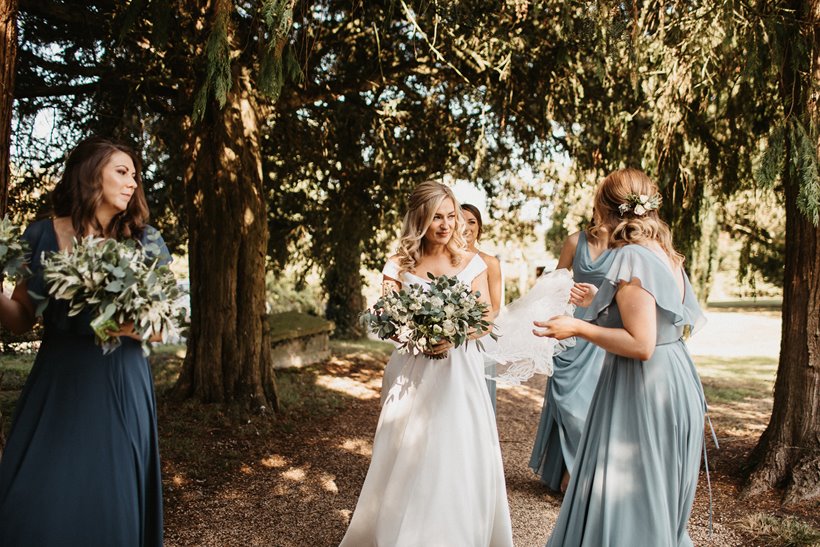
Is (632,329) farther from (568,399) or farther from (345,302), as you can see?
(345,302)

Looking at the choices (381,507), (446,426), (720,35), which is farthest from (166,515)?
(720,35)

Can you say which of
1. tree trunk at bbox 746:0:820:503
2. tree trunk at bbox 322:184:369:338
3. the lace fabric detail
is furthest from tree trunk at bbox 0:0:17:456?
tree trunk at bbox 322:184:369:338

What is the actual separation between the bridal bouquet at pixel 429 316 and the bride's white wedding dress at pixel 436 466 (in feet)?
1.19

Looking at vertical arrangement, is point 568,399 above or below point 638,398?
below

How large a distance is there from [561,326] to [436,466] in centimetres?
130

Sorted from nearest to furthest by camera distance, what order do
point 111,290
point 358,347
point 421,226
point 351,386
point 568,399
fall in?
point 111,290, point 421,226, point 568,399, point 351,386, point 358,347

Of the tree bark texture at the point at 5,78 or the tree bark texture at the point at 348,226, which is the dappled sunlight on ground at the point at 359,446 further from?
the tree bark texture at the point at 5,78

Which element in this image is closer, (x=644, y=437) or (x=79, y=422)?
(x=79, y=422)

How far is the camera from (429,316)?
3912 mm

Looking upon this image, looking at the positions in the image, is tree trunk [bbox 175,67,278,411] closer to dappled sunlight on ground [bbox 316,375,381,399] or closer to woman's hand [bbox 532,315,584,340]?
dappled sunlight on ground [bbox 316,375,381,399]

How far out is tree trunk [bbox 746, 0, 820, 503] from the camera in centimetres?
548

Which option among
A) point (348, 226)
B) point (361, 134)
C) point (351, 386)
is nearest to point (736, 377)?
point (351, 386)

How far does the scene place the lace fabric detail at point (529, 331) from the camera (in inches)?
188

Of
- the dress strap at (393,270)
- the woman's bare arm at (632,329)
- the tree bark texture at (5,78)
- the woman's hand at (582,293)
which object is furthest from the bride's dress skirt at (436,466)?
the tree bark texture at (5,78)
